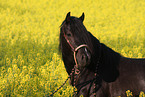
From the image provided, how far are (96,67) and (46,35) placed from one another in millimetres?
10071

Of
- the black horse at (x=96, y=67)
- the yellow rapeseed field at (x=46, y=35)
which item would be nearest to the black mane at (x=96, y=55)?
the black horse at (x=96, y=67)

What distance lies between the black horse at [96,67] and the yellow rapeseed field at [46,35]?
1.09 ft

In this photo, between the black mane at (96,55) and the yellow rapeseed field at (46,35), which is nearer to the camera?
the black mane at (96,55)

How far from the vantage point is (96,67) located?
3777 millimetres

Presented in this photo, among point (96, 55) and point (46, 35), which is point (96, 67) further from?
point (46, 35)

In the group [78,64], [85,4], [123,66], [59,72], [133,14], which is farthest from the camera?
[85,4]

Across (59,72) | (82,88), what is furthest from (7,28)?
(82,88)

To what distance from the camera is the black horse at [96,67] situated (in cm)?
360

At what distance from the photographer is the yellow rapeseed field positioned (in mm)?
5359

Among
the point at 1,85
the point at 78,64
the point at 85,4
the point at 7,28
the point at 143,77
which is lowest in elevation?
the point at 1,85

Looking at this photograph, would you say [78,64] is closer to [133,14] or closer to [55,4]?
[133,14]

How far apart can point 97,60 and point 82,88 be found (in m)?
0.57

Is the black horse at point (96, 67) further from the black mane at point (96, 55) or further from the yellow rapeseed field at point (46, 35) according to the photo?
the yellow rapeseed field at point (46, 35)

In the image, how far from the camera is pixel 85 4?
83.1 ft
